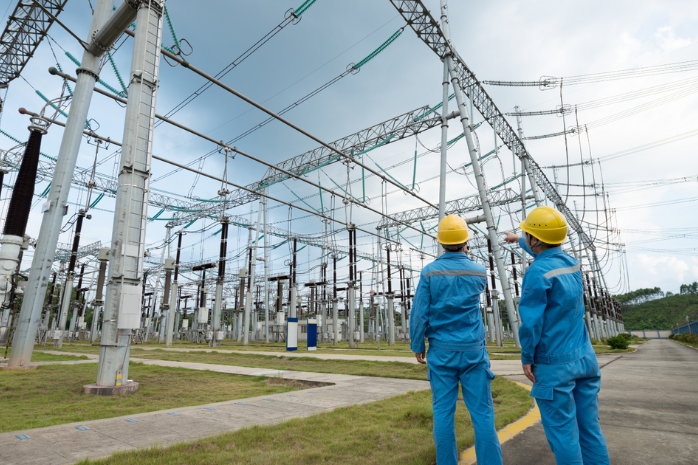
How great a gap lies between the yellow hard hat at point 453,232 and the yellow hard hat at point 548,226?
0.50 metres

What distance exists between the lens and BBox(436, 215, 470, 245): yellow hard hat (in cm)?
293

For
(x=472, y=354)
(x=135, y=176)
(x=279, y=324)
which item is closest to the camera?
(x=472, y=354)

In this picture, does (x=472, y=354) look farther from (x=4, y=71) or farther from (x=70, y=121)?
(x=4, y=71)

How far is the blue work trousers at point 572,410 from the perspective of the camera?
2.01 m

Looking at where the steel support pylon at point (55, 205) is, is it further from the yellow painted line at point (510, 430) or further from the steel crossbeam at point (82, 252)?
the steel crossbeam at point (82, 252)

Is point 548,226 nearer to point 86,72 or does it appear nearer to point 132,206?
point 132,206

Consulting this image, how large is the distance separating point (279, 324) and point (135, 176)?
89.7 ft

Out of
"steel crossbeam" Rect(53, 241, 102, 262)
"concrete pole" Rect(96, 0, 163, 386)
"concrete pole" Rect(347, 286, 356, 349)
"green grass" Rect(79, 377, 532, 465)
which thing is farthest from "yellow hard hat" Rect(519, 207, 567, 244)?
"steel crossbeam" Rect(53, 241, 102, 262)

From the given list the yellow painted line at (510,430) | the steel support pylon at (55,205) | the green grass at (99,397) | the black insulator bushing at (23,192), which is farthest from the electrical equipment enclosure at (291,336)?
the yellow painted line at (510,430)

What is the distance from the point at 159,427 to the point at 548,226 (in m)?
3.87

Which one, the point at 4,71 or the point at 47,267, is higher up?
the point at 4,71

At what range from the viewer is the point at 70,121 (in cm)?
938

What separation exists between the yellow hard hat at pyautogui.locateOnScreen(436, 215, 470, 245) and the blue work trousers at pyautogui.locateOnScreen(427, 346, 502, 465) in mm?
856

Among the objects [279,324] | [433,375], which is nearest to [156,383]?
[433,375]
